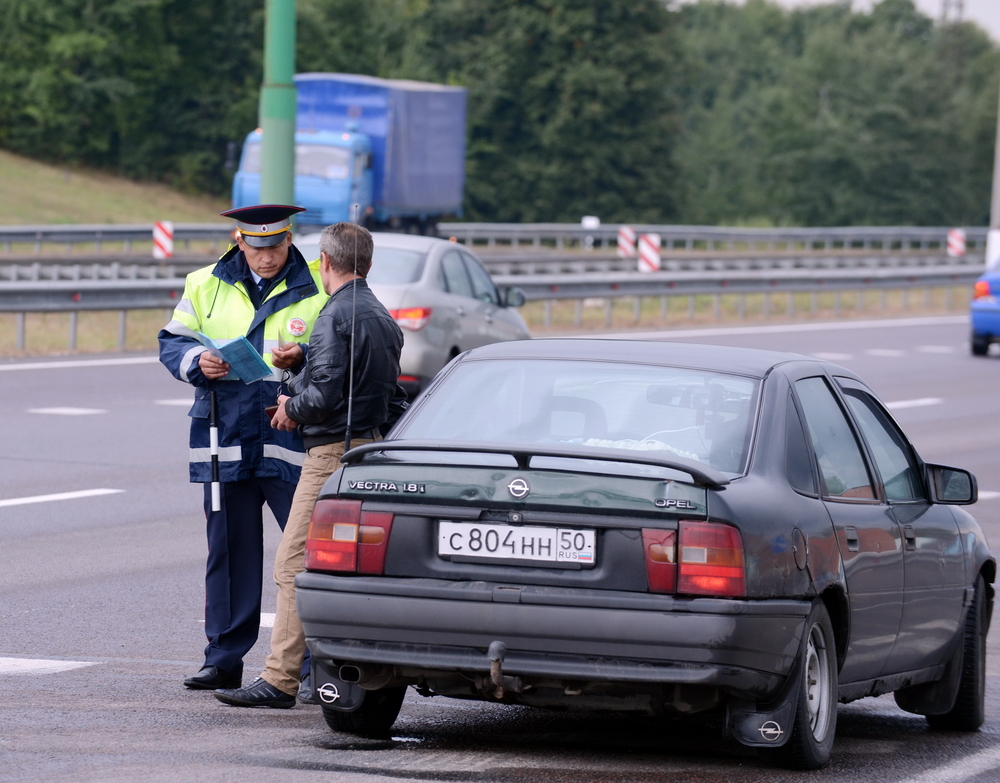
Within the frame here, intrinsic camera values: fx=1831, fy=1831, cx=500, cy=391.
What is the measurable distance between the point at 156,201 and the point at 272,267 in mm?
58360

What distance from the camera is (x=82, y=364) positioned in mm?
19531

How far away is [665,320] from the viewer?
30.4 meters

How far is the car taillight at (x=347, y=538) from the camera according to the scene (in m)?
5.43

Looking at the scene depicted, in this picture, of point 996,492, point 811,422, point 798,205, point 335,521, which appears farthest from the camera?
point 798,205

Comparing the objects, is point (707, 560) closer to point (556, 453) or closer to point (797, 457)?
point (556, 453)

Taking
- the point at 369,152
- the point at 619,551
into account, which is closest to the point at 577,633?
the point at 619,551

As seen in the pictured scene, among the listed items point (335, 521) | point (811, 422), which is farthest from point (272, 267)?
point (811, 422)

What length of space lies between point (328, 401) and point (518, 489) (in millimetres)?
1270

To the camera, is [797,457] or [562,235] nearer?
[797,457]

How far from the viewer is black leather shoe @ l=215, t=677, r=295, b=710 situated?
246 inches

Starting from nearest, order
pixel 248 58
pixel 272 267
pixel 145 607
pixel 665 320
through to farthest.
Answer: pixel 272 267
pixel 145 607
pixel 665 320
pixel 248 58

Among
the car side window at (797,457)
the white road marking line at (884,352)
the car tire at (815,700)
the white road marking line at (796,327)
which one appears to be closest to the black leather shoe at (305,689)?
the car tire at (815,700)

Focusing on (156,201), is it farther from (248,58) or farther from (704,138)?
(704,138)

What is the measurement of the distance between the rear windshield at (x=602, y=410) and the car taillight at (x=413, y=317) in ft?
32.3
